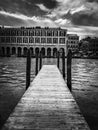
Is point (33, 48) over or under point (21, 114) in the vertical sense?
over

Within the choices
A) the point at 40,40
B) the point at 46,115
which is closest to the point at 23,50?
the point at 40,40

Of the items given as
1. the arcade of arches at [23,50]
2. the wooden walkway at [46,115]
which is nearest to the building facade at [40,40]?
the arcade of arches at [23,50]

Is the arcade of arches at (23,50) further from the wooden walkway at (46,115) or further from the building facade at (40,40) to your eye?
the wooden walkway at (46,115)

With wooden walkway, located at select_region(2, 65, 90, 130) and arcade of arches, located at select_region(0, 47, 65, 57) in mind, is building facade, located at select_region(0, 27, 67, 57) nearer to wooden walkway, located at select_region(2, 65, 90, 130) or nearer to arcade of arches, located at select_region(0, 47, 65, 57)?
arcade of arches, located at select_region(0, 47, 65, 57)

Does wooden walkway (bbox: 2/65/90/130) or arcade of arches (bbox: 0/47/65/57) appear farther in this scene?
arcade of arches (bbox: 0/47/65/57)

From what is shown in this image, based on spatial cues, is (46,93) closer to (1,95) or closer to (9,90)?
(1,95)

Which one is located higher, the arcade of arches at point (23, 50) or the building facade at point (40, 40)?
the building facade at point (40, 40)

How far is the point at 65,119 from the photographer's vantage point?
468 cm

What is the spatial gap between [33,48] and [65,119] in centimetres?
9461

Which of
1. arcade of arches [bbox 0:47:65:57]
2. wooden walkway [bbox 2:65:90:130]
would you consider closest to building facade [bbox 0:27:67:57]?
arcade of arches [bbox 0:47:65:57]

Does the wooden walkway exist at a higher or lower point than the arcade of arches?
lower

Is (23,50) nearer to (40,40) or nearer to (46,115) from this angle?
(40,40)

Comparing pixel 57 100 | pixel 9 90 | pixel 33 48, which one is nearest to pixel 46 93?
pixel 57 100

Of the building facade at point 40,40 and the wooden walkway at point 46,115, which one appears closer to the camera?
the wooden walkway at point 46,115
